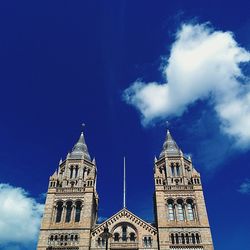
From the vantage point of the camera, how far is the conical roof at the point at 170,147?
51.5m

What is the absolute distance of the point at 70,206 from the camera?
44.5 metres

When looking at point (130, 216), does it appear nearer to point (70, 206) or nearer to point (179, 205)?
point (179, 205)

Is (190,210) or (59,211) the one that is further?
(59,211)

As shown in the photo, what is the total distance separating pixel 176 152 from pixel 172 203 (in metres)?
9.88

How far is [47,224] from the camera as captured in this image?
41.8m

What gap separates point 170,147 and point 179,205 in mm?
11625

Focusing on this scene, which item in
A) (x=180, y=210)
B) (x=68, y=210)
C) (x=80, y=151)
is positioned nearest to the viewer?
(x=180, y=210)

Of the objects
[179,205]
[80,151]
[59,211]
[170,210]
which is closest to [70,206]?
[59,211]

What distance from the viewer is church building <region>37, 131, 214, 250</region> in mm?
40125

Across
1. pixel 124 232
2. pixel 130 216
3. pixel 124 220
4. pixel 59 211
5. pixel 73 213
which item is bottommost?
pixel 124 232

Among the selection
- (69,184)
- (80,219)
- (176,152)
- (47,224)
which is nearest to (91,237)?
(80,219)

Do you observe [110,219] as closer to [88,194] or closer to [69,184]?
[88,194]

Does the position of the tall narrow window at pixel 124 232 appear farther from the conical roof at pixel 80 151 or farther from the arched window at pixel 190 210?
the conical roof at pixel 80 151

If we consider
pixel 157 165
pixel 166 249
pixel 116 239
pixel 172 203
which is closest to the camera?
pixel 166 249
